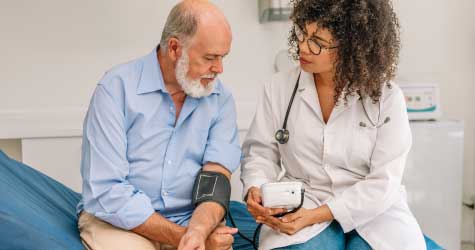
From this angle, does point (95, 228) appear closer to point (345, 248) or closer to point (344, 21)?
point (345, 248)

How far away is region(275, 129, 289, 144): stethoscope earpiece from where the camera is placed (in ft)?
5.61

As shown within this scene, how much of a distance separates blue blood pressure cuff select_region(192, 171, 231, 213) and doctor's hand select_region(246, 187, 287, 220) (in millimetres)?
77

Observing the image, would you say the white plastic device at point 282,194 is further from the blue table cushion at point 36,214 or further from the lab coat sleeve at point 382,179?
the blue table cushion at point 36,214

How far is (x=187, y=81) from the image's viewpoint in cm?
163

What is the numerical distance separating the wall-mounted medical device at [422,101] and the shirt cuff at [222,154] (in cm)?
115

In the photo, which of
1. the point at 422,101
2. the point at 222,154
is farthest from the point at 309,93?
the point at 422,101

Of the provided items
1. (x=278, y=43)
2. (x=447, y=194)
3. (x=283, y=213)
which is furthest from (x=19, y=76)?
(x=447, y=194)

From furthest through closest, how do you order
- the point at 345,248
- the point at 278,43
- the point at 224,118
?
the point at 278,43 → the point at 224,118 → the point at 345,248

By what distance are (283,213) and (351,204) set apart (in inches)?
8.5

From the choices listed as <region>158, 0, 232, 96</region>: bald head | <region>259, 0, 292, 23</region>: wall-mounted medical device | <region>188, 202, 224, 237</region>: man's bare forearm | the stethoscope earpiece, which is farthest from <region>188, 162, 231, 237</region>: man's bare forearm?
<region>259, 0, 292, 23</region>: wall-mounted medical device

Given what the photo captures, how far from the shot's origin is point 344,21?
1601 millimetres

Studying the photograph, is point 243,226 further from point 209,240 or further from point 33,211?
point 33,211

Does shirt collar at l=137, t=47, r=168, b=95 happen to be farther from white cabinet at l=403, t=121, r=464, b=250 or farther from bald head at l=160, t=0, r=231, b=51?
white cabinet at l=403, t=121, r=464, b=250

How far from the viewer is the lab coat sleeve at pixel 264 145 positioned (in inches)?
69.7
